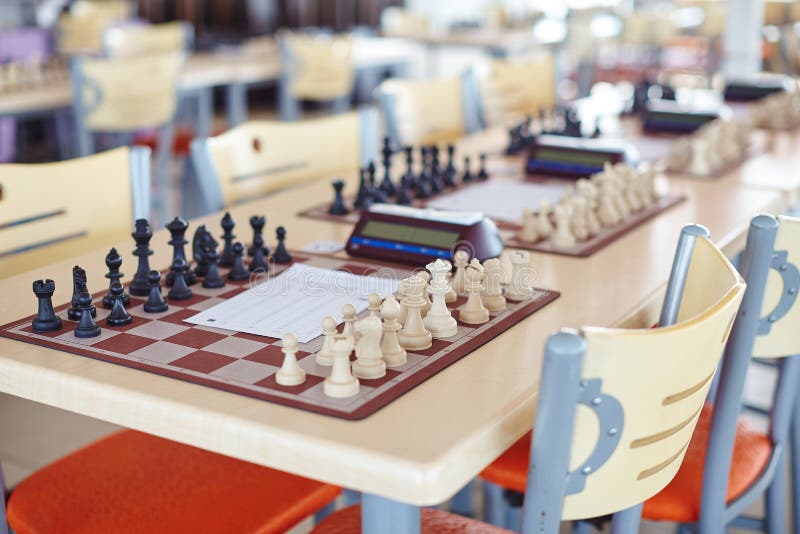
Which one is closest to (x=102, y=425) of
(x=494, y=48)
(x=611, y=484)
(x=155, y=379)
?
(x=155, y=379)

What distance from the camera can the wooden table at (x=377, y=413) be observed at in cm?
96

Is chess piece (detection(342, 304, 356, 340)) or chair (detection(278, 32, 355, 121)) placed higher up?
chair (detection(278, 32, 355, 121))

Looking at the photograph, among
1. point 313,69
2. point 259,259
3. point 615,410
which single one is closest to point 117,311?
point 259,259

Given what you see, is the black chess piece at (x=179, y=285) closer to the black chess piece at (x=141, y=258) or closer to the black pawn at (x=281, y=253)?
the black chess piece at (x=141, y=258)

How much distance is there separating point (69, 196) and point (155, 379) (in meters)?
0.91

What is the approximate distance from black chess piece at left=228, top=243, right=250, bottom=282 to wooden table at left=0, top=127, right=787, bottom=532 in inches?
8.0

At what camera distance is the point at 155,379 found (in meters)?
1.13

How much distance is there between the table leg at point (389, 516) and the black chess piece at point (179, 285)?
0.45m

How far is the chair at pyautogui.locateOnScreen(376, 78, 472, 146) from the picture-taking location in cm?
306

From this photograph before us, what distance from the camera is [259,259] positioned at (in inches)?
61.0

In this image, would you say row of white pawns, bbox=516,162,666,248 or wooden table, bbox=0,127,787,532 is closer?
wooden table, bbox=0,127,787,532

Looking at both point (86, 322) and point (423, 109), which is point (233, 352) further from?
point (423, 109)

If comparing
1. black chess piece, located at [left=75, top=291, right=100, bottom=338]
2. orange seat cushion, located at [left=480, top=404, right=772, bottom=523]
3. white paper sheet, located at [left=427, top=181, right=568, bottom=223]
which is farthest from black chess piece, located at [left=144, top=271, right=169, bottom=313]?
white paper sheet, located at [left=427, top=181, right=568, bottom=223]

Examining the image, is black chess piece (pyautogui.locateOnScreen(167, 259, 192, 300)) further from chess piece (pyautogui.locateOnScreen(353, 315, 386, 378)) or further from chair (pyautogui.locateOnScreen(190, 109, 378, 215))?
chair (pyautogui.locateOnScreen(190, 109, 378, 215))
